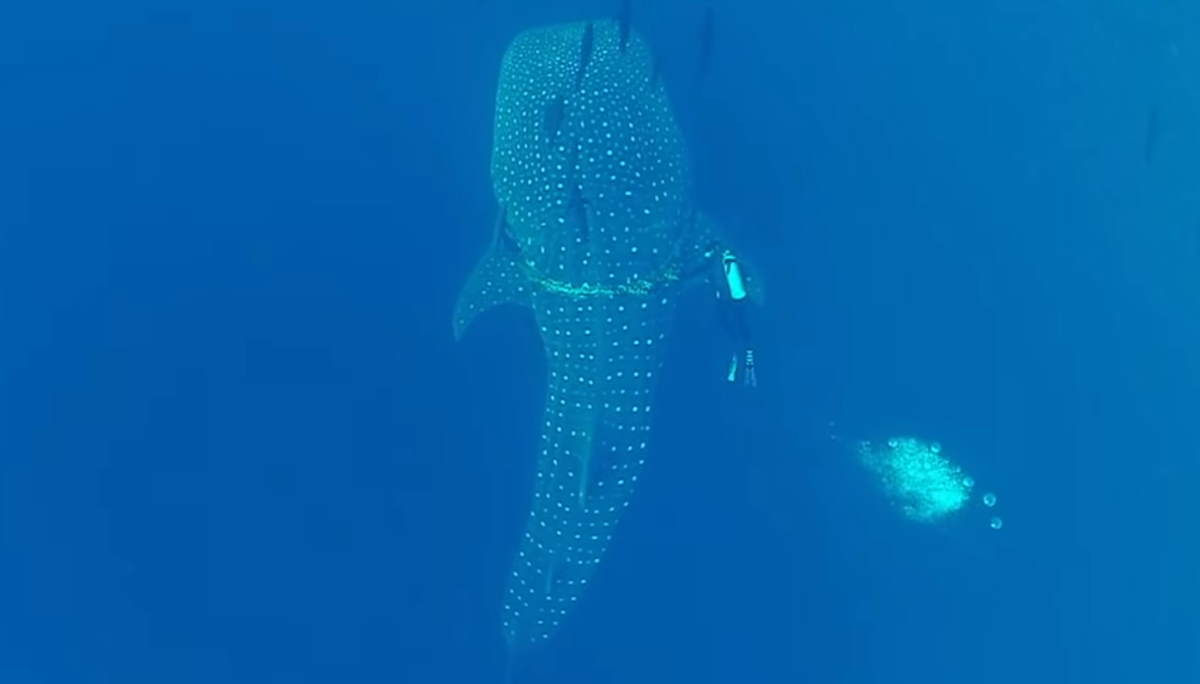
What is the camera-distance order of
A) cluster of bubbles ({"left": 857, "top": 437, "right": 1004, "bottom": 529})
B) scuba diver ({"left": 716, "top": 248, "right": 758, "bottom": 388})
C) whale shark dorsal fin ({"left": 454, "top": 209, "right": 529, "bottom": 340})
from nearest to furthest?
scuba diver ({"left": 716, "top": 248, "right": 758, "bottom": 388})
whale shark dorsal fin ({"left": 454, "top": 209, "right": 529, "bottom": 340})
cluster of bubbles ({"left": 857, "top": 437, "right": 1004, "bottom": 529})

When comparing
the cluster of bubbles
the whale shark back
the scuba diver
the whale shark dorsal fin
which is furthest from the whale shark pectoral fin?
the cluster of bubbles

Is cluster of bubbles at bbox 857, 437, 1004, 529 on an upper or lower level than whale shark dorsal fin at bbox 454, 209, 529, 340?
lower

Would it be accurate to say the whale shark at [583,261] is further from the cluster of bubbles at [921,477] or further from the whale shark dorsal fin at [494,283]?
the cluster of bubbles at [921,477]

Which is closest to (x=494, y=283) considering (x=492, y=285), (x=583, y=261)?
(x=492, y=285)

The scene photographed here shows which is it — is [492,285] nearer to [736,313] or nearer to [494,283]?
[494,283]

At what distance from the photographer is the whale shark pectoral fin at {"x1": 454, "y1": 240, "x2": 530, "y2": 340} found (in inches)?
232

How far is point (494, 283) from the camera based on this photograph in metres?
5.94

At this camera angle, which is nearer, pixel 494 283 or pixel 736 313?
pixel 494 283

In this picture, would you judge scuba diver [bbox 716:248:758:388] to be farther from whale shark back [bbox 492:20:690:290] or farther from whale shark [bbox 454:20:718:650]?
whale shark back [bbox 492:20:690:290]

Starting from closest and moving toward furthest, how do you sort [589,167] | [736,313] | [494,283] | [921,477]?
[589,167]
[494,283]
[736,313]
[921,477]

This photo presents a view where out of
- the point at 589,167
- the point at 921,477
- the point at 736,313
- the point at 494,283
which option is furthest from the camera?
the point at 921,477

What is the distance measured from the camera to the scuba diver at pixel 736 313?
574cm

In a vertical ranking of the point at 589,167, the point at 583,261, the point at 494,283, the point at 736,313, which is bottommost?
the point at 736,313

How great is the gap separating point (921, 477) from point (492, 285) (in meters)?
2.73
